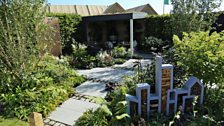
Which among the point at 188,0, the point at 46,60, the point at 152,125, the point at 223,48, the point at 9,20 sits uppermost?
the point at 188,0

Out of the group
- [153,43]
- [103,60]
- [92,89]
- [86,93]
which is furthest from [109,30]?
[86,93]

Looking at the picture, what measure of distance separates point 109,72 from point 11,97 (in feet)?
14.0

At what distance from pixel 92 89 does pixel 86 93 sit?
399 mm

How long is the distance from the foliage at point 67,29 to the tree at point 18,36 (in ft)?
19.8

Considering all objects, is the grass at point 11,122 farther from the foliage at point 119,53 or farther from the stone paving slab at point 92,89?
the foliage at point 119,53

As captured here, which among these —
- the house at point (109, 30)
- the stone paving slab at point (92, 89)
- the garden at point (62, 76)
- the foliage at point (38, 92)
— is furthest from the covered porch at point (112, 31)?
the foliage at point (38, 92)

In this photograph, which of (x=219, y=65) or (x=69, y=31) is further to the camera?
(x=69, y=31)

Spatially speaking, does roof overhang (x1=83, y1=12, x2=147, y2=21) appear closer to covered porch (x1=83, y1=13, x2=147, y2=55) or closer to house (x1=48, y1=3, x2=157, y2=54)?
house (x1=48, y1=3, x2=157, y2=54)

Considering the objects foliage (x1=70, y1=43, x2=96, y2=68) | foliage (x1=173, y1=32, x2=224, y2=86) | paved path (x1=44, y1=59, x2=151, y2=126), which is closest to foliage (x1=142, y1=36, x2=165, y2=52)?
paved path (x1=44, y1=59, x2=151, y2=126)

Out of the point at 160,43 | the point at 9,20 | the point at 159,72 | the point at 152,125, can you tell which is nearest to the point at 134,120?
the point at 152,125

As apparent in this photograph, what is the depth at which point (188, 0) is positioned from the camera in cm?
983

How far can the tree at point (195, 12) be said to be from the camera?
32.0ft

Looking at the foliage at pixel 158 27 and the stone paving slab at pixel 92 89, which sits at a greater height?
the foliage at pixel 158 27

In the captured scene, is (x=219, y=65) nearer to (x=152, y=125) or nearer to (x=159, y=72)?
(x=159, y=72)
